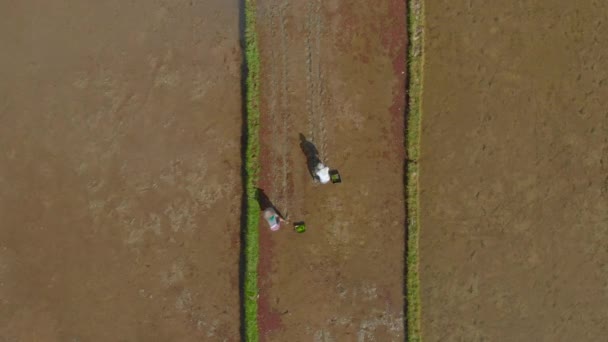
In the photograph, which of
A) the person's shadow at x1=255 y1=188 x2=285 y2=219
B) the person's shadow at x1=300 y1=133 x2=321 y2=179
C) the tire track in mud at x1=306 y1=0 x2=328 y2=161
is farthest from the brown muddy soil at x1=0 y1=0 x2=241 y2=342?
the tire track in mud at x1=306 y1=0 x2=328 y2=161

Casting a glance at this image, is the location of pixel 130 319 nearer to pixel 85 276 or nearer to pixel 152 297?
pixel 152 297

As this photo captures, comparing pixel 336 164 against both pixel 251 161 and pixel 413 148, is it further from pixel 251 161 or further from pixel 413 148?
pixel 251 161

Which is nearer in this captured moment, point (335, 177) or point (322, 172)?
point (322, 172)

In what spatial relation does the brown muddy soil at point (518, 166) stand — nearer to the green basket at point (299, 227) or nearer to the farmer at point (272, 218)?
the green basket at point (299, 227)

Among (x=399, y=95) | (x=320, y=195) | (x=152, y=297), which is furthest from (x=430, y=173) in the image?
(x=152, y=297)

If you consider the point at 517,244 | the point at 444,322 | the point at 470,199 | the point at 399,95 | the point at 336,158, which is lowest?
the point at 444,322

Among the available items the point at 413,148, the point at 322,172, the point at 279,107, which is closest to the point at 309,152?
the point at 322,172

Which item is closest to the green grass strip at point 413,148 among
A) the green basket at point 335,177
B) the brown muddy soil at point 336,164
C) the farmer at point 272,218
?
the brown muddy soil at point 336,164
